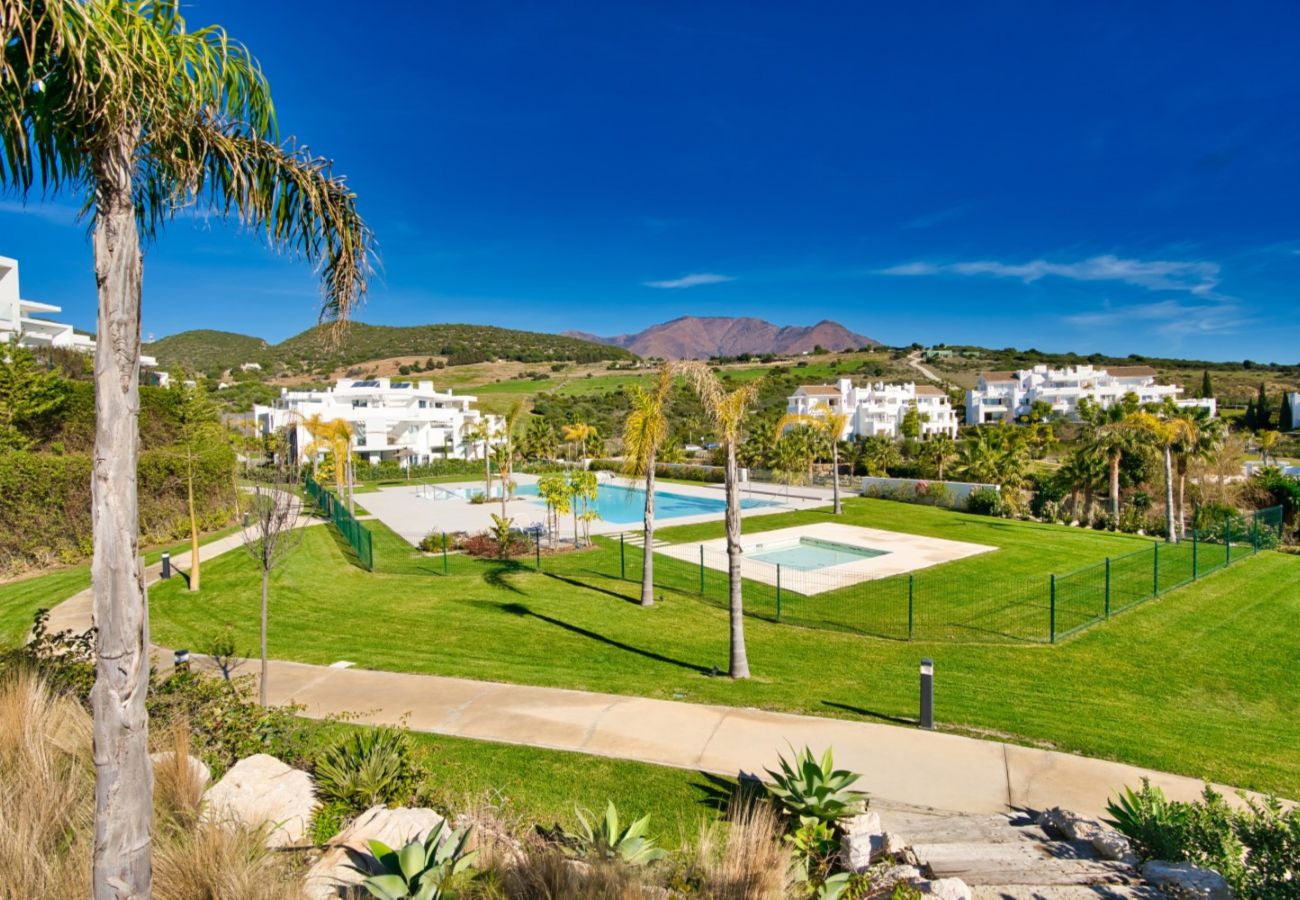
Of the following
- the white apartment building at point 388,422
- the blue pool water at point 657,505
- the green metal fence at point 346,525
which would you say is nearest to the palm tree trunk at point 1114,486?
the blue pool water at point 657,505

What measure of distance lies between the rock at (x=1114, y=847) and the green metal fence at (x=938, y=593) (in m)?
7.22

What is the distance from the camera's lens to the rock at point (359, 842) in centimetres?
398

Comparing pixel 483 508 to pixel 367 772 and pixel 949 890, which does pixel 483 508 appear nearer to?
pixel 367 772

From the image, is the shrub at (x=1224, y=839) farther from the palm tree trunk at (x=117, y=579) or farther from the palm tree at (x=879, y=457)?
the palm tree at (x=879, y=457)

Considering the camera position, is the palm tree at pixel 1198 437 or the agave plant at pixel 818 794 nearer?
the agave plant at pixel 818 794

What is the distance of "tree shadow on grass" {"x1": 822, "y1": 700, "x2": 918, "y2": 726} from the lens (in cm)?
837

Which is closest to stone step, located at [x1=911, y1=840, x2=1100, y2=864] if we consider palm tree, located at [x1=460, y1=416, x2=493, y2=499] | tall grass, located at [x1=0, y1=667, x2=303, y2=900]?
tall grass, located at [x1=0, y1=667, x2=303, y2=900]

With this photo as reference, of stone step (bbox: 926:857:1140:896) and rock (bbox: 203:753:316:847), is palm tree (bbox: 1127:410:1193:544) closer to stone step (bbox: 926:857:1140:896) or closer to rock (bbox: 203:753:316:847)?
stone step (bbox: 926:857:1140:896)

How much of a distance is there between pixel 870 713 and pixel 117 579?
811 cm

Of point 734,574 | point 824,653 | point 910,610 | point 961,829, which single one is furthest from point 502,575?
point 961,829

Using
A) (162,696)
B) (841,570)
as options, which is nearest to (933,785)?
(162,696)

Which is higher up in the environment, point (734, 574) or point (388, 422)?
point (388, 422)

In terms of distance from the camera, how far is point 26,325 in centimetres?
4250

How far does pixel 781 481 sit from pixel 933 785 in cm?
3435
